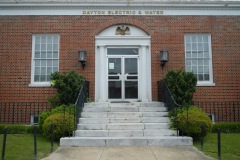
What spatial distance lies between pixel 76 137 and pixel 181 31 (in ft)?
25.9

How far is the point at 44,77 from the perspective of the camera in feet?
45.1

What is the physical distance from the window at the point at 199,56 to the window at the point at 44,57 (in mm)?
6569

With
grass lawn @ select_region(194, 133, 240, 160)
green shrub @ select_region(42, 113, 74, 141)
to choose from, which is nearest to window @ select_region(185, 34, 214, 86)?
grass lawn @ select_region(194, 133, 240, 160)

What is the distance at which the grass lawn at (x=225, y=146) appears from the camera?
7549mm

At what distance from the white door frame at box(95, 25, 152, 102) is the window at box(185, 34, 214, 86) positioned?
2.03m

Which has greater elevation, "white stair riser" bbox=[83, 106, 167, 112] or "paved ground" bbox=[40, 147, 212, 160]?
"white stair riser" bbox=[83, 106, 167, 112]

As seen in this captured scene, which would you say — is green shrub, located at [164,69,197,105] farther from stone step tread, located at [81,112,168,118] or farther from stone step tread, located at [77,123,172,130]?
stone step tread, located at [77,123,172,130]

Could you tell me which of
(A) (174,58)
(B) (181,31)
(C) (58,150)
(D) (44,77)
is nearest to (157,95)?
(A) (174,58)

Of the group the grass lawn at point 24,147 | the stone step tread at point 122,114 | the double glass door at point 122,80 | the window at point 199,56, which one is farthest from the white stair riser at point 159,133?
the window at point 199,56

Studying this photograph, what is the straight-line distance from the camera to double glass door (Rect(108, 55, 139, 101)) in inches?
540

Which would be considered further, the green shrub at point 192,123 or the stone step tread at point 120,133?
the stone step tread at point 120,133

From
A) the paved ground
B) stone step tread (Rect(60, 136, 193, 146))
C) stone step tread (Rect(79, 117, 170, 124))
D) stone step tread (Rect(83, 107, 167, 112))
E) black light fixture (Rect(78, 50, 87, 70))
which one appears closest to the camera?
the paved ground

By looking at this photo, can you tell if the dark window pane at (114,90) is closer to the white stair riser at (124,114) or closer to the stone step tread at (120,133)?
the white stair riser at (124,114)

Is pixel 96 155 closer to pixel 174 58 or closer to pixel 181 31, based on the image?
pixel 174 58
